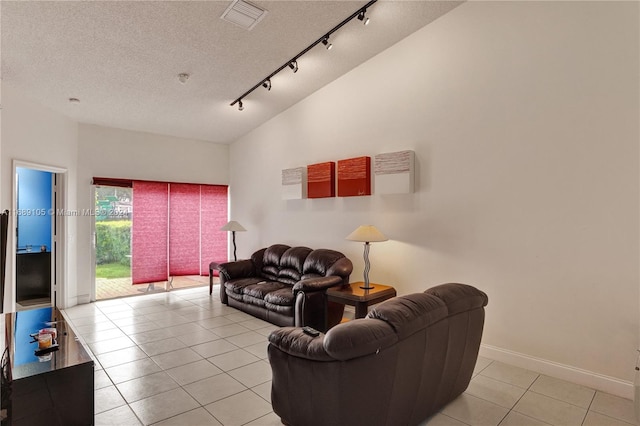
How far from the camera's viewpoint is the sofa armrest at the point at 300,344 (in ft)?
6.76

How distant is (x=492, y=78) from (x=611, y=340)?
8.84 feet

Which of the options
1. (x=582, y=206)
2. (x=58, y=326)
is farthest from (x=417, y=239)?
(x=58, y=326)

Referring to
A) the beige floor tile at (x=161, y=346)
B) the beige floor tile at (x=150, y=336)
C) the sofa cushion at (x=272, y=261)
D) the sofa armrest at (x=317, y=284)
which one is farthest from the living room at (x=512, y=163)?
the beige floor tile at (x=161, y=346)

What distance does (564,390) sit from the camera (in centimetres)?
303

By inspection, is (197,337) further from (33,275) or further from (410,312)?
(33,275)

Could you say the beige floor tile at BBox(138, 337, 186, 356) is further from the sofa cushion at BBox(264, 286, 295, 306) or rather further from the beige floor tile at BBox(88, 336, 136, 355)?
the sofa cushion at BBox(264, 286, 295, 306)

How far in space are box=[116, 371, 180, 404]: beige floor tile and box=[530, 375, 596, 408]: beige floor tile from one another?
10.6 feet

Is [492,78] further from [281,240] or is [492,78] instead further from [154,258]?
[154,258]

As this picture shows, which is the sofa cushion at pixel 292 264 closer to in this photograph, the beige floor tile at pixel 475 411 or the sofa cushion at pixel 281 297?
the sofa cushion at pixel 281 297

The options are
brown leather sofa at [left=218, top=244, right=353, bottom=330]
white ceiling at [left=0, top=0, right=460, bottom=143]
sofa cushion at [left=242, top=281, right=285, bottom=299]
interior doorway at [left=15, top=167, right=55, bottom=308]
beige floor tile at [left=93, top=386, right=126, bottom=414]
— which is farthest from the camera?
interior doorway at [left=15, top=167, right=55, bottom=308]

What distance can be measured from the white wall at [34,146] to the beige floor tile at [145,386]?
7.78 feet

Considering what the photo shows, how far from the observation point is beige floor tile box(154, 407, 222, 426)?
8.26ft

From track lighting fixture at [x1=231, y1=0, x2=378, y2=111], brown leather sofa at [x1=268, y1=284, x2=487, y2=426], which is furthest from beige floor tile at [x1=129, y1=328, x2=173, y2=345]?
track lighting fixture at [x1=231, y1=0, x2=378, y2=111]

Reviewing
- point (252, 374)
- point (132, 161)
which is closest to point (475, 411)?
point (252, 374)
